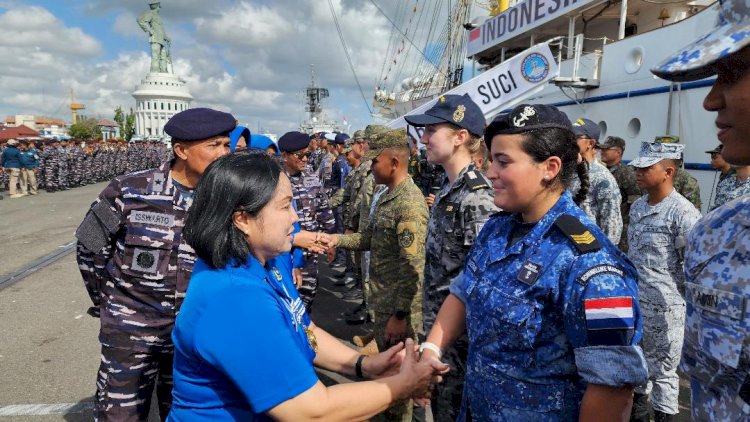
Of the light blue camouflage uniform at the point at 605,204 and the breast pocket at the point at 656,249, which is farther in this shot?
the light blue camouflage uniform at the point at 605,204

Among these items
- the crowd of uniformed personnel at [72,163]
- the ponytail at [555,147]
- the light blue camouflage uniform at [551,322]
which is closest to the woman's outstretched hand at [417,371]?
the light blue camouflage uniform at [551,322]

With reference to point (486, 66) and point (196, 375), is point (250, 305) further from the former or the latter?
point (486, 66)

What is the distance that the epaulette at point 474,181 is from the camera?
245cm

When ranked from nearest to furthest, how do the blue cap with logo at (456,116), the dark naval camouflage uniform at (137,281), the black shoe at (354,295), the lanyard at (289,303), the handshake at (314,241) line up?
the lanyard at (289,303)
the dark naval camouflage uniform at (137,281)
the blue cap with logo at (456,116)
the handshake at (314,241)
the black shoe at (354,295)

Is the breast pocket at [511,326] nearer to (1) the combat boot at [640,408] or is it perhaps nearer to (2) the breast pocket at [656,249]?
(1) the combat boot at [640,408]

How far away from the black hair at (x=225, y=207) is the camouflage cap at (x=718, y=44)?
1.08 meters

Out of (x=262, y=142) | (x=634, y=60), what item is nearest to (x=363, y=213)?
(x=262, y=142)

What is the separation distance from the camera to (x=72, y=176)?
2012 centimetres

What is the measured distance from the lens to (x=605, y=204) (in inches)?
163

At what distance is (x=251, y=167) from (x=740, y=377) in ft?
4.33

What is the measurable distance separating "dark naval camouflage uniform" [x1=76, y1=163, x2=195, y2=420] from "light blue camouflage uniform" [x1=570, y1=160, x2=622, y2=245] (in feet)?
10.9

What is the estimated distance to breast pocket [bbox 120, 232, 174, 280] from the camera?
8.00 feet

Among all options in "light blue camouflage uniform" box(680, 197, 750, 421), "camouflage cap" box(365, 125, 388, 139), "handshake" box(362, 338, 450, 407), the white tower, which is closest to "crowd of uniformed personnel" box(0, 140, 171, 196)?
"camouflage cap" box(365, 125, 388, 139)

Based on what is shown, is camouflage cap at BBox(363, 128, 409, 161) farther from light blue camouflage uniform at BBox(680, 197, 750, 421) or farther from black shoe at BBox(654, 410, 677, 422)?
black shoe at BBox(654, 410, 677, 422)
